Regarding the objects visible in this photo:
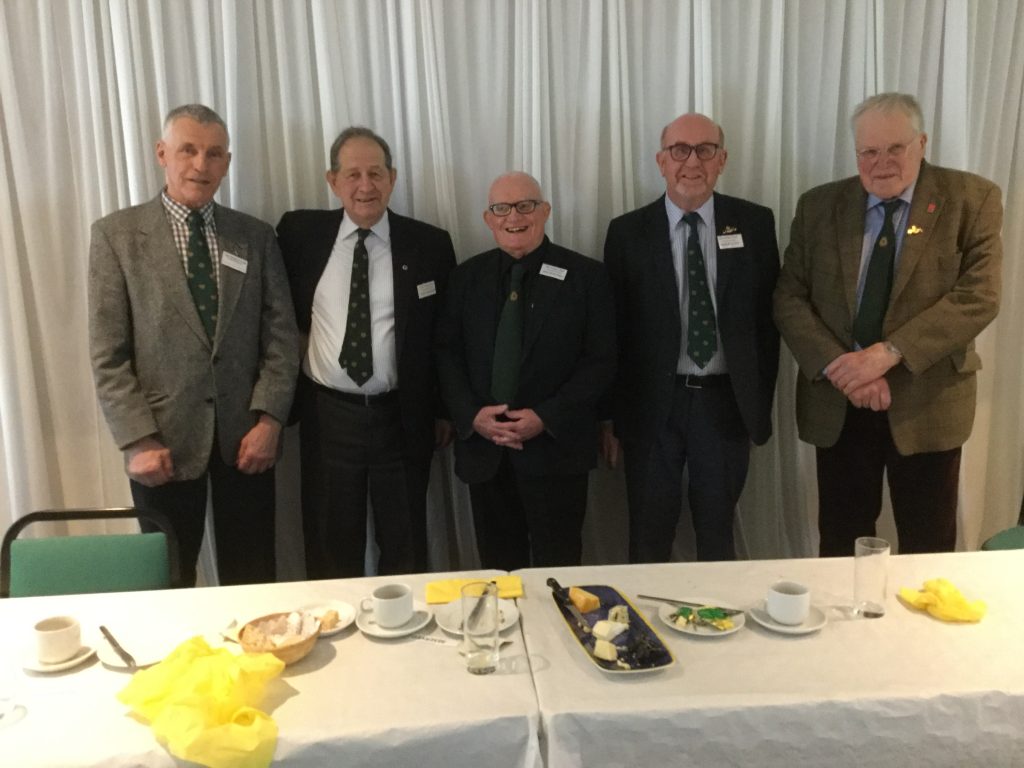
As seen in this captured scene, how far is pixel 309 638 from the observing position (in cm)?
142

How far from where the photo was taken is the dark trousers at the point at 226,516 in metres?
2.59

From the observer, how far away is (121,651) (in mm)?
1425

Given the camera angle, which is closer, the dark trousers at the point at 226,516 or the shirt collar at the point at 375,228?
the dark trousers at the point at 226,516

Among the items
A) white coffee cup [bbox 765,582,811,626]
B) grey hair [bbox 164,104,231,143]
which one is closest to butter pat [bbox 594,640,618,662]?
white coffee cup [bbox 765,582,811,626]

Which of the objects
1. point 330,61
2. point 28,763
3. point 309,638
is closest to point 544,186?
point 330,61

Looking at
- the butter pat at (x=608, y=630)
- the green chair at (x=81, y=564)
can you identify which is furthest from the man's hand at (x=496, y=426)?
the butter pat at (x=608, y=630)

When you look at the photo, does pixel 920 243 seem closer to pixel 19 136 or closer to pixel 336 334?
pixel 336 334

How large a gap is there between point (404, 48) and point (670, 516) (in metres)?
2.09

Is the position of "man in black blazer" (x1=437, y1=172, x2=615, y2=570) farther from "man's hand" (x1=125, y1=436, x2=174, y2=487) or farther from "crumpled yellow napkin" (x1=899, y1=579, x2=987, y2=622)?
"crumpled yellow napkin" (x1=899, y1=579, x2=987, y2=622)

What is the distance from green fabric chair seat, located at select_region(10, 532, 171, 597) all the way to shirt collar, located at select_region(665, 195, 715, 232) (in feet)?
6.45

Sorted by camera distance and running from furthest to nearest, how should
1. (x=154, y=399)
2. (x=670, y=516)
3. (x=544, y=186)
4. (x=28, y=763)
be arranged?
(x=544, y=186), (x=670, y=516), (x=154, y=399), (x=28, y=763)

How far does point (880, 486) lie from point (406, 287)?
185 centimetres

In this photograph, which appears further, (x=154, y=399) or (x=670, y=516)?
(x=670, y=516)

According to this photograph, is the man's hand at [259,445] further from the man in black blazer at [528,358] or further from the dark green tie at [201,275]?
the man in black blazer at [528,358]
